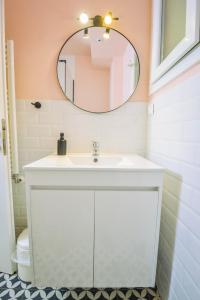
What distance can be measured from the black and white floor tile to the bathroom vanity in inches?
9.2

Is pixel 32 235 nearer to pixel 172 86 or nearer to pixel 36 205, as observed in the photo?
pixel 36 205

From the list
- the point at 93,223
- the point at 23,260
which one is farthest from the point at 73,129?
the point at 23,260

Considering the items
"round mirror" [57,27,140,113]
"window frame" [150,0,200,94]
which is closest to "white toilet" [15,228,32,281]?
"round mirror" [57,27,140,113]

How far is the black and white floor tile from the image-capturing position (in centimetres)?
111

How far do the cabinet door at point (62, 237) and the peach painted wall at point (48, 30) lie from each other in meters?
0.86

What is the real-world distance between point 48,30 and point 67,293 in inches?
73.3

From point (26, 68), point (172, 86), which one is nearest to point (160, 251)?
point (172, 86)

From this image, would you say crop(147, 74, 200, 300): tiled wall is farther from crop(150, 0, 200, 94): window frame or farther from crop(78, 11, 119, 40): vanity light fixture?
crop(78, 11, 119, 40): vanity light fixture

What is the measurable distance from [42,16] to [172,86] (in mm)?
1119

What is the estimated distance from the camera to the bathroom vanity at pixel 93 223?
90cm

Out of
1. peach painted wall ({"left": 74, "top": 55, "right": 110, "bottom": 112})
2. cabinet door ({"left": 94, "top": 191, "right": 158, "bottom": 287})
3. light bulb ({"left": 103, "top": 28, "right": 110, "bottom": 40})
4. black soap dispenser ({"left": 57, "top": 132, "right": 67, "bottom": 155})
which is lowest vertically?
cabinet door ({"left": 94, "top": 191, "right": 158, "bottom": 287})

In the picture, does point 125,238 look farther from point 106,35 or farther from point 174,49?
point 106,35

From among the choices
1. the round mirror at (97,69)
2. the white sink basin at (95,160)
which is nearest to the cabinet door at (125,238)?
the white sink basin at (95,160)

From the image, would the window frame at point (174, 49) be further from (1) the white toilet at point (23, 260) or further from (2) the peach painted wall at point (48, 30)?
(1) the white toilet at point (23, 260)
